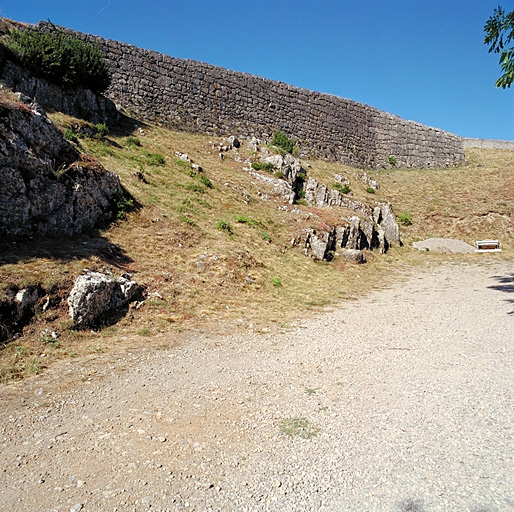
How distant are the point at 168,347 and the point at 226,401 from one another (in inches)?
78.7

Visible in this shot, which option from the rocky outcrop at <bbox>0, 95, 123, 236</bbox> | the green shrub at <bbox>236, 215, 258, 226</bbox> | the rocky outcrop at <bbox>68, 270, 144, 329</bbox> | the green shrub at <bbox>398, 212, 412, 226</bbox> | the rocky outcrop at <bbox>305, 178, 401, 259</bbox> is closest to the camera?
the rocky outcrop at <bbox>68, 270, 144, 329</bbox>

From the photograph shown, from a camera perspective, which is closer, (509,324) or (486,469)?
(486,469)

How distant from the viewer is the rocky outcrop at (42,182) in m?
7.78

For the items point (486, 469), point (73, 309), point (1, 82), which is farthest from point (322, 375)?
point (1, 82)

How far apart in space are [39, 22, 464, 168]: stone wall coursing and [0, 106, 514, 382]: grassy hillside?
225 centimetres

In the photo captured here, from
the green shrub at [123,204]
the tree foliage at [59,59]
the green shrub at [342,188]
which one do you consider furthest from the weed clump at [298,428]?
the green shrub at [342,188]

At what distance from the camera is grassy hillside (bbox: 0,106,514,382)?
661cm

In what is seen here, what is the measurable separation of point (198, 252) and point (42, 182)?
13.0 feet

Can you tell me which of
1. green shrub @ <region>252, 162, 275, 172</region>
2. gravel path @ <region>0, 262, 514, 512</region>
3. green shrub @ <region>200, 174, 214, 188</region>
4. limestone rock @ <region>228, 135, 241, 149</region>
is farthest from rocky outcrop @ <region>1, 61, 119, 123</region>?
gravel path @ <region>0, 262, 514, 512</region>

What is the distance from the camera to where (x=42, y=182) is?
851cm

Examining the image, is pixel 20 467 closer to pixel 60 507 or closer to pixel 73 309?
pixel 60 507

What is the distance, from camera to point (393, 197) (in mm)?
23609

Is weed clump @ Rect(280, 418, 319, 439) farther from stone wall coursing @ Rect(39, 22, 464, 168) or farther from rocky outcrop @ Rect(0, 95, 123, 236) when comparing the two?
stone wall coursing @ Rect(39, 22, 464, 168)

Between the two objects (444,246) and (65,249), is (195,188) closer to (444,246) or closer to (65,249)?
(65,249)
